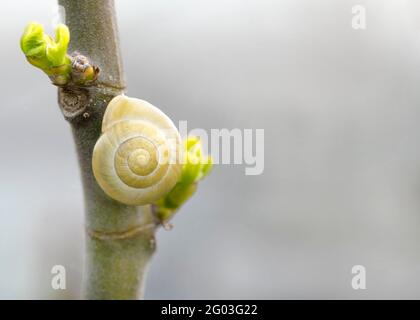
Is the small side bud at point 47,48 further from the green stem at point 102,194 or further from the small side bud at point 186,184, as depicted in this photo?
the small side bud at point 186,184

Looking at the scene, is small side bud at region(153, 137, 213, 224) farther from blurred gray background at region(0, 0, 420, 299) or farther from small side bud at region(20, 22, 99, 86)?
blurred gray background at region(0, 0, 420, 299)

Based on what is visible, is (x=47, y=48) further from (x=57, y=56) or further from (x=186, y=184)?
(x=186, y=184)

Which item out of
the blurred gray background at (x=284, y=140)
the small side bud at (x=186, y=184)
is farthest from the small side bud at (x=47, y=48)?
the blurred gray background at (x=284, y=140)

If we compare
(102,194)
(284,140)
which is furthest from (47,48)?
(284,140)

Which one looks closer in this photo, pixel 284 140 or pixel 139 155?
pixel 139 155

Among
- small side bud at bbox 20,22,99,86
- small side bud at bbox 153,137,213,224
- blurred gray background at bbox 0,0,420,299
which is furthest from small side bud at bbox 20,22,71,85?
blurred gray background at bbox 0,0,420,299
